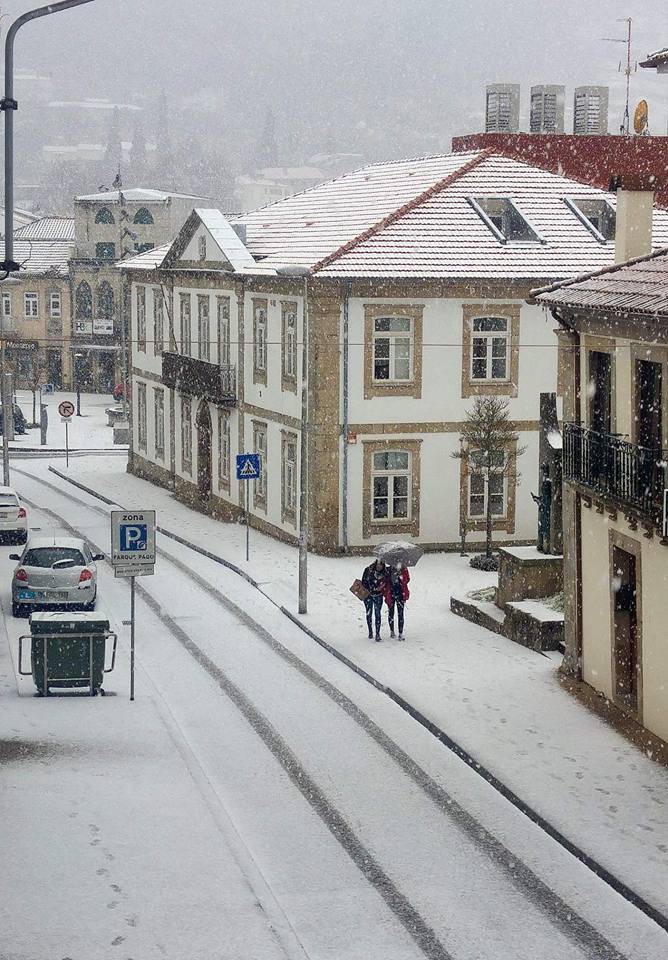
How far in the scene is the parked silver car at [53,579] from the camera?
1089 inches

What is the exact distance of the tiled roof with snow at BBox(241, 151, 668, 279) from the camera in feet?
113

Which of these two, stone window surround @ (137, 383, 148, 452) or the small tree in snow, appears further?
stone window surround @ (137, 383, 148, 452)

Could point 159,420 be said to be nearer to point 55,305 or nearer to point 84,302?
point 84,302

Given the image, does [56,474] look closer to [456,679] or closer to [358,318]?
[358,318]

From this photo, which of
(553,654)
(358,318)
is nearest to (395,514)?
(358,318)

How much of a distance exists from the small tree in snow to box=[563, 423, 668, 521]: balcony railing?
11382 mm

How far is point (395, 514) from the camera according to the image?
35.1 metres

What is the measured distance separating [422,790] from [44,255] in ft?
251

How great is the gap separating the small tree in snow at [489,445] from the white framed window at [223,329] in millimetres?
9038

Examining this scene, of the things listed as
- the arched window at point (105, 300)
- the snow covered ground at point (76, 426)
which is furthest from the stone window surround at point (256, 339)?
the arched window at point (105, 300)

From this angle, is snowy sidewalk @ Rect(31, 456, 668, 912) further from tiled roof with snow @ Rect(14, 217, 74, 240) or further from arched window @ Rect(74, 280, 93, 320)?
tiled roof with snow @ Rect(14, 217, 74, 240)

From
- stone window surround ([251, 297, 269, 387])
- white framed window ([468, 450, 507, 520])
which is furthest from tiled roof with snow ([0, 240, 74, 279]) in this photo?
white framed window ([468, 450, 507, 520])

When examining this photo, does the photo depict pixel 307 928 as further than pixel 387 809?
No

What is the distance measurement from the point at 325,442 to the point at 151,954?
22.4m
